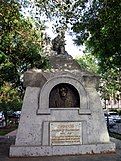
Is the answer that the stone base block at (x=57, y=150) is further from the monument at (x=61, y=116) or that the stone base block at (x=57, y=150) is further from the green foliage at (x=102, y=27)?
the green foliage at (x=102, y=27)

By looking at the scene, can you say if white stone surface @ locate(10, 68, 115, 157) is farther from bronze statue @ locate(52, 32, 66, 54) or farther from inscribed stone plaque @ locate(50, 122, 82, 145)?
bronze statue @ locate(52, 32, 66, 54)

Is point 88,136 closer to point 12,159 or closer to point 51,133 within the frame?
point 51,133

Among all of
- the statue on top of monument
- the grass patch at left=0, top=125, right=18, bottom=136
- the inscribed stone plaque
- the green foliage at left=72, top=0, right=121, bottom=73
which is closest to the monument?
the inscribed stone plaque

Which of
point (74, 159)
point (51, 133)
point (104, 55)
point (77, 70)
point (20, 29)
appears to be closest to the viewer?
point (74, 159)

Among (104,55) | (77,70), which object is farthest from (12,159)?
(104,55)

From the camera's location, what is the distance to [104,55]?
78.4 ft

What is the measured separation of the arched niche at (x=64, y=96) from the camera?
1204 centimetres

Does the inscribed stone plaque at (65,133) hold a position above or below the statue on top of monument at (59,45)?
below

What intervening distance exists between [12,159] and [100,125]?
3638 mm

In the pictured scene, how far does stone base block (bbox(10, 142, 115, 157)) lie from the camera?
11.2m

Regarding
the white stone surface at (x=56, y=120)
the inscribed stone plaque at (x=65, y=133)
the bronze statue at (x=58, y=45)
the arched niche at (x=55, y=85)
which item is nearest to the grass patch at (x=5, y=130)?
the bronze statue at (x=58, y=45)

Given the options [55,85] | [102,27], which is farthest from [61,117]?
[102,27]

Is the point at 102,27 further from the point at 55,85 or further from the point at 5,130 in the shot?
the point at 5,130

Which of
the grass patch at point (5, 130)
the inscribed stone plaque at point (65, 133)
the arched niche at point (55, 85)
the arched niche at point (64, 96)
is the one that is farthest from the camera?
the grass patch at point (5, 130)
